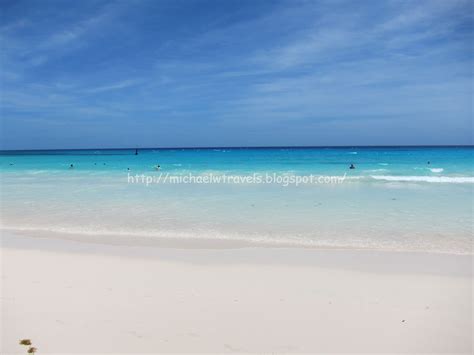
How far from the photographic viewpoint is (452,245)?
6738 millimetres

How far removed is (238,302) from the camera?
13.9 ft

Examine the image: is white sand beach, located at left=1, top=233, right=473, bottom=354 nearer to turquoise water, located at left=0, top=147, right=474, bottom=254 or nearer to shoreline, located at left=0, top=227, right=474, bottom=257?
shoreline, located at left=0, top=227, right=474, bottom=257

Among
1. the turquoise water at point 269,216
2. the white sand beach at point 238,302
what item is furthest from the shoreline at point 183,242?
the white sand beach at point 238,302

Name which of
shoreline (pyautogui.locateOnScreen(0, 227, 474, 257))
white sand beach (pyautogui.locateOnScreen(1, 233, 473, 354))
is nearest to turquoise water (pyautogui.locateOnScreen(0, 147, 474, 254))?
shoreline (pyautogui.locateOnScreen(0, 227, 474, 257))

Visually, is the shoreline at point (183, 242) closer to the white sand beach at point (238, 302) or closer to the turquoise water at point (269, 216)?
the turquoise water at point (269, 216)

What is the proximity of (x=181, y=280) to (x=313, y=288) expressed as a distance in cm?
194

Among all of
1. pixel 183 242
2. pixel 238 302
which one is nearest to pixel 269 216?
pixel 183 242

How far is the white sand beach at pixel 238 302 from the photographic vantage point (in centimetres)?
345

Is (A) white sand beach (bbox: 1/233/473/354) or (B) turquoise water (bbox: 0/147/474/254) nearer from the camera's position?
(A) white sand beach (bbox: 1/233/473/354)

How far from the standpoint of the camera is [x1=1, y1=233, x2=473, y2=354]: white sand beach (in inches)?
136

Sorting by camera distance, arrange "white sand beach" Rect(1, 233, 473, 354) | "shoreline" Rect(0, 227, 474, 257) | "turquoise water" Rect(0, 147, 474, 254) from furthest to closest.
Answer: "turquoise water" Rect(0, 147, 474, 254)
"shoreline" Rect(0, 227, 474, 257)
"white sand beach" Rect(1, 233, 473, 354)

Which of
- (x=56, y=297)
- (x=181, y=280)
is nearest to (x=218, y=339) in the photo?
(x=181, y=280)

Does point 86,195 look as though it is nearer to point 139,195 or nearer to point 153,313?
point 139,195

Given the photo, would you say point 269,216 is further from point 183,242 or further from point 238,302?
point 238,302
